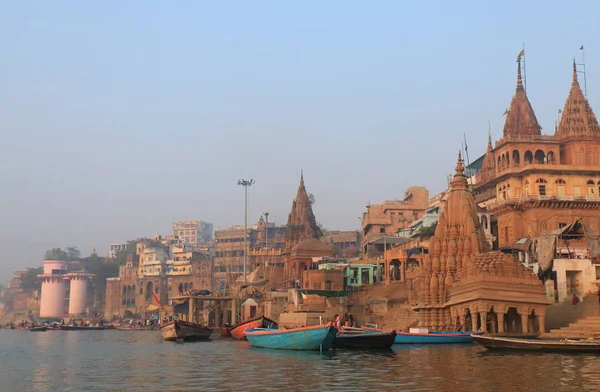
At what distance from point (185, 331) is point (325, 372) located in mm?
29561

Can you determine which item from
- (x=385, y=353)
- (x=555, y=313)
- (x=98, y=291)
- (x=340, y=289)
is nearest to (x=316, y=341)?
(x=385, y=353)

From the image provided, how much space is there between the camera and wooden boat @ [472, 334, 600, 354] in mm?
28219

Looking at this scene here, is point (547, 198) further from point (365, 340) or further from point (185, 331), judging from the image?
point (185, 331)

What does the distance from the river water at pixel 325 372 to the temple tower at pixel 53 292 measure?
334 ft

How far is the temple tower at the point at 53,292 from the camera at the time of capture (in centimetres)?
13125

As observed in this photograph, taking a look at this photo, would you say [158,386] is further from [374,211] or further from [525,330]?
[374,211]

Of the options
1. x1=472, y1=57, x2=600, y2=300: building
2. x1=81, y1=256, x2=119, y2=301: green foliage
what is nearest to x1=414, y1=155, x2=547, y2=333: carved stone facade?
x1=472, y1=57, x2=600, y2=300: building

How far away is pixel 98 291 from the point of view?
135625mm

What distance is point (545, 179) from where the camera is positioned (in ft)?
180

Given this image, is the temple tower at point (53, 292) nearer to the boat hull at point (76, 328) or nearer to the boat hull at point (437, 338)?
Answer: the boat hull at point (76, 328)

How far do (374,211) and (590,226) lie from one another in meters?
37.0

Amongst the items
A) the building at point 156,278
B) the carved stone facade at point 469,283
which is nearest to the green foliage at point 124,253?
the building at point 156,278

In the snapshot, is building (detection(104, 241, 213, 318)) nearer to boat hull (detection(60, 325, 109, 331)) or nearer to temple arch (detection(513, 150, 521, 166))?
boat hull (detection(60, 325, 109, 331))

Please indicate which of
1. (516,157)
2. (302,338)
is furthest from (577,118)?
(302,338)
